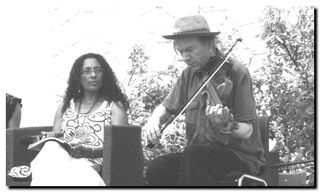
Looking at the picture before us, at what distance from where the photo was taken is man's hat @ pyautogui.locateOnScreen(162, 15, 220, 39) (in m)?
3.30

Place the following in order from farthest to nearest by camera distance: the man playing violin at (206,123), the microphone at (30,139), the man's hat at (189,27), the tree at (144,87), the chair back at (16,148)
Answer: the tree at (144,87) < the chair back at (16,148) < the microphone at (30,139) < the man's hat at (189,27) < the man playing violin at (206,123)

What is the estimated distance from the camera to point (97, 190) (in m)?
3.26

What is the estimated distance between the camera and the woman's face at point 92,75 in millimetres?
3908

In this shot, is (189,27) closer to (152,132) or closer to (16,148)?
(152,132)

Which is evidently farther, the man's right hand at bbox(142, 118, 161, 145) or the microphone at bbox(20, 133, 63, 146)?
the microphone at bbox(20, 133, 63, 146)

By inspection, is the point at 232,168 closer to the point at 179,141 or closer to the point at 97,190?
the point at 97,190

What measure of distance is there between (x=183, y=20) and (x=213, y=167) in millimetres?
760

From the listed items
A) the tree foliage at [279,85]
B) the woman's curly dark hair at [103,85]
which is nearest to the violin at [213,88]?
the woman's curly dark hair at [103,85]

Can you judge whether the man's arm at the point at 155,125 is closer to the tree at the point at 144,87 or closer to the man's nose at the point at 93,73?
the man's nose at the point at 93,73

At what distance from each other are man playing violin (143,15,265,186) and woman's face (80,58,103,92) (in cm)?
64

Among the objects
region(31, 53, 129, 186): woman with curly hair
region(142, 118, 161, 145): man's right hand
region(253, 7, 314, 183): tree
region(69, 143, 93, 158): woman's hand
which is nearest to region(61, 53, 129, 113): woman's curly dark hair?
region(31, 53, 129, 186): woman with curly hair

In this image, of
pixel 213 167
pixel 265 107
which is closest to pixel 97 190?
pixel 213 167

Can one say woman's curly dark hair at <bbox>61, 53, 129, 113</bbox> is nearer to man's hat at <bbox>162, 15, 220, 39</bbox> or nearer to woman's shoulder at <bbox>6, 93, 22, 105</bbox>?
woman's shoulder at <bbox>6, 93, 22, 105</bbox>

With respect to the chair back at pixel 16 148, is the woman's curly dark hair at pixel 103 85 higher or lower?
higher
